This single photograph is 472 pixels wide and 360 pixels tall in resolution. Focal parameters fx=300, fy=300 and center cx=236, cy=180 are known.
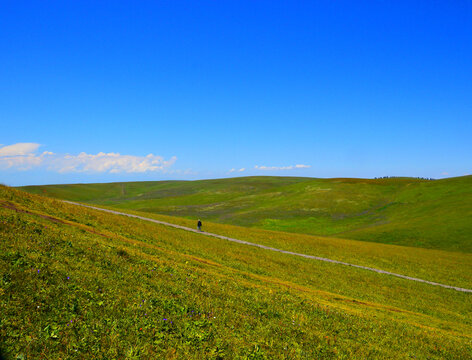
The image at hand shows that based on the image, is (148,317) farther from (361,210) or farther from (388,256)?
(361,210)

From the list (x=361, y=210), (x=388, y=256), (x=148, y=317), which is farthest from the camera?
(x=361, y=210)

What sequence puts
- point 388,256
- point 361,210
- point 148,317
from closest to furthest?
point 148,317 → point 388,256 → point 361,210

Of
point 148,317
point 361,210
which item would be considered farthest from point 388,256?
point 361,210

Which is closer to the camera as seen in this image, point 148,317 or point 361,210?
point 148,317

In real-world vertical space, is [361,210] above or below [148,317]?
below

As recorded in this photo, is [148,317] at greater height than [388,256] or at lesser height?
greater

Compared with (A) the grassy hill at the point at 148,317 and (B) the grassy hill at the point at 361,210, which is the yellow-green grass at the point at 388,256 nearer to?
(B) the grassy hill at the point at 361,210

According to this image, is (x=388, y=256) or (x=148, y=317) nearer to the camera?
(x=148, y=317)

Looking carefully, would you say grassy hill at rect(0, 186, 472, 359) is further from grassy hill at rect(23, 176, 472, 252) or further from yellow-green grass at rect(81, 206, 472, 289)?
grassy hill at rect(23, 176, 472, 252)

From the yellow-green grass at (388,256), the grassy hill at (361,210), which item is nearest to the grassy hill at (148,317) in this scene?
the yellow-green grass at (388,256)

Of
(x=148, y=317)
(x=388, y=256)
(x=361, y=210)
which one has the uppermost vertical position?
(x=148, y=317)

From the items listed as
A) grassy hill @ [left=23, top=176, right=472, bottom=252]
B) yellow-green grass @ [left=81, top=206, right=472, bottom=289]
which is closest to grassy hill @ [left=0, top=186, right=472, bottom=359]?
yellow-green grass @ [left=81, top=206, right=472, bottom=289]

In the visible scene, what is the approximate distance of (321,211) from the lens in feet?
388

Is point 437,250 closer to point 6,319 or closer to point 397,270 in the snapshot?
point 397,270
